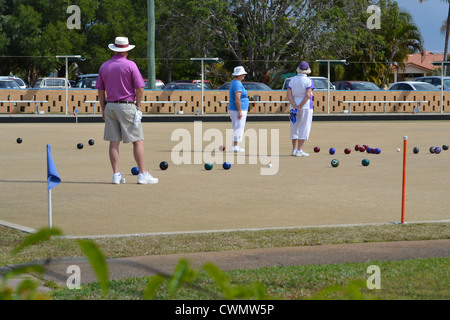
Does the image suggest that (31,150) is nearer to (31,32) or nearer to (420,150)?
(420,150)

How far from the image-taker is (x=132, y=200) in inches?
371

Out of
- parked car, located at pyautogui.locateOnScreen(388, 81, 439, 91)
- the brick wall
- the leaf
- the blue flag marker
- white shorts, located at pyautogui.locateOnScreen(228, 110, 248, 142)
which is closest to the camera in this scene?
the leaf

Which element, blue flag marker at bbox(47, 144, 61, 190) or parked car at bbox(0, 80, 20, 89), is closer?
blue flag marker at bbox(47, 144, 61, 190)

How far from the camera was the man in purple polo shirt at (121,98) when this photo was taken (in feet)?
34.1

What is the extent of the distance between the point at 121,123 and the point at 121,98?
1.12 feet

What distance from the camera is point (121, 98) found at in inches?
410

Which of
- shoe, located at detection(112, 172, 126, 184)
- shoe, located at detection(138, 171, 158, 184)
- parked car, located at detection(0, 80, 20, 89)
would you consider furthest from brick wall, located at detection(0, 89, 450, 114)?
shoe, located at detection(138, 171, 158, 184)

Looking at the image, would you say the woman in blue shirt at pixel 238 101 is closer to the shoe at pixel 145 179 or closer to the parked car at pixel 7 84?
the shoe at pixel 145 179

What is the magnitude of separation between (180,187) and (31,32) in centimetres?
4389

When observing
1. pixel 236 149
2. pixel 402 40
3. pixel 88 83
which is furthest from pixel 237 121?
pixel 402 40

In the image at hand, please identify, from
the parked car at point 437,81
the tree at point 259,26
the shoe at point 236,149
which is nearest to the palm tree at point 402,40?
the tree at point 259,26

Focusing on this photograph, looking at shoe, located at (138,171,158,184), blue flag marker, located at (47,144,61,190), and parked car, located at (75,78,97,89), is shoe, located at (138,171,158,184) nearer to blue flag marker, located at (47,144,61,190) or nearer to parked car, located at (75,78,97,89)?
blue flag marker, located at (47,144,61,190)

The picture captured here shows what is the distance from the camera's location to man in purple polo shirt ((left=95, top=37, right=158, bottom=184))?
10398mm

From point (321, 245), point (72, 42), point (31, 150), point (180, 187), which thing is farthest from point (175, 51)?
point (321, 245)
